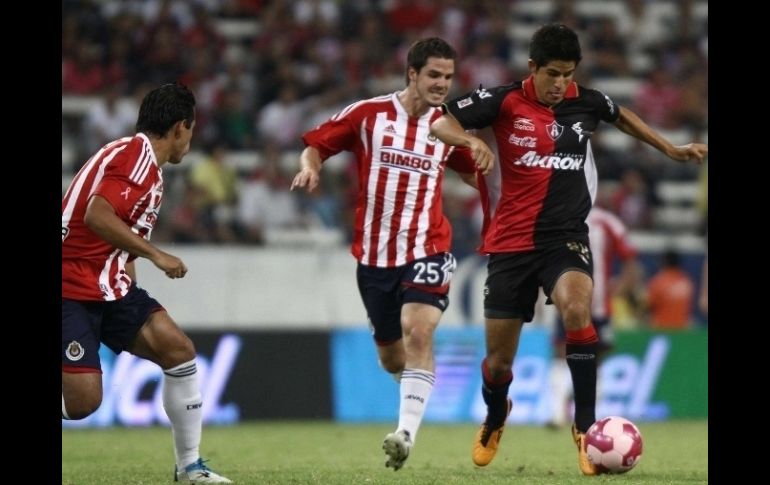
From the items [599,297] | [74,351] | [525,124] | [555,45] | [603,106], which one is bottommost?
[599,297]

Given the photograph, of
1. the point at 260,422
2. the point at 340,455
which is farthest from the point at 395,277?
the point at 260,422

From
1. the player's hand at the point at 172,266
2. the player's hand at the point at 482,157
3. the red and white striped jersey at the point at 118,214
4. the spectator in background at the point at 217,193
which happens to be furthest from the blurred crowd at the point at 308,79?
the player's hand at the point at 172,266

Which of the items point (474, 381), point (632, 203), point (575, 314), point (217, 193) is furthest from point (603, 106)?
point (632, 203)

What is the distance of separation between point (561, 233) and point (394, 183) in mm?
1298

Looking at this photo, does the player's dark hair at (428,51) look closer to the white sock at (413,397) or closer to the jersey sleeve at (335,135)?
the jersey sleeve at (335,135)

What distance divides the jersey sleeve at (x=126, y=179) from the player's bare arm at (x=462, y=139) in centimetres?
175

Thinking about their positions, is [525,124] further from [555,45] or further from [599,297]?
[599,297]

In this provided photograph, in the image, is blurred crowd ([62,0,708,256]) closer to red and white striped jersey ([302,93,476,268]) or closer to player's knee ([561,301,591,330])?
red and white striped jersey ([302,93,476,268])

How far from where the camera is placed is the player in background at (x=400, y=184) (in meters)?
8.70

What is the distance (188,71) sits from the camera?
18.3m

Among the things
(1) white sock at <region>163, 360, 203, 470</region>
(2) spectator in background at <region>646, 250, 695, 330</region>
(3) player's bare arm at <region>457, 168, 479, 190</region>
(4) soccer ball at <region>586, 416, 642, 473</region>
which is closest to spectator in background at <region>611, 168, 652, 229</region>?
(2) spectator in background at <region>646, 250, 695, 330</region>

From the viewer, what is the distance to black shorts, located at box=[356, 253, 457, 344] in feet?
28.3

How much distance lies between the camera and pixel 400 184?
8969 mm

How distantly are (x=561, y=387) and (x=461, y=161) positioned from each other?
18.4 ft
